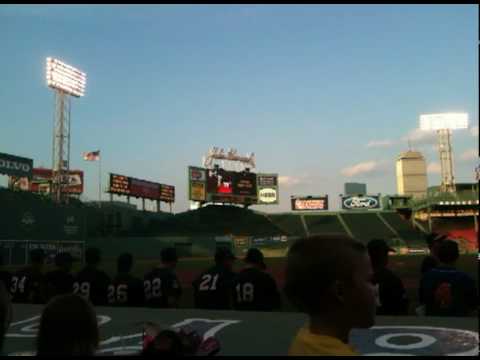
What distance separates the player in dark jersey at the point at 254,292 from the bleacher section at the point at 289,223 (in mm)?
43239

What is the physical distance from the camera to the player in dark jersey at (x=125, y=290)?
641 centimetres

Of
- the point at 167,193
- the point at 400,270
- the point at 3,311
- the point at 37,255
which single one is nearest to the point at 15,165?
the point at 167,193

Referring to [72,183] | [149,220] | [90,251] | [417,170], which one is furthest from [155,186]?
[417,170]

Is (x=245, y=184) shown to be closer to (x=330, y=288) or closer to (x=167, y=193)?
(x=167, y=193)

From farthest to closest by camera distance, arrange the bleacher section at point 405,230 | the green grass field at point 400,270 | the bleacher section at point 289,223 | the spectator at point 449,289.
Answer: the bleacher section at point 289,223, the bleacher section at point 405,230, the green grass field at point 400,270, the spectator at point 449,289

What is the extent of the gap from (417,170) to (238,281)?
128 metres

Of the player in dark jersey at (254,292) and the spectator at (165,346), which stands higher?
the spectator at (165,346)

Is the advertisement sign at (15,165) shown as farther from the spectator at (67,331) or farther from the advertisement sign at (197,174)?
the spectator at (67,331)

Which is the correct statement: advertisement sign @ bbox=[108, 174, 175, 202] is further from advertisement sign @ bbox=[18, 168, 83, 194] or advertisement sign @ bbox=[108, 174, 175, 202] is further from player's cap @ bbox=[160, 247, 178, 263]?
player's cap @ bbox=[160, 247, 178, 263]

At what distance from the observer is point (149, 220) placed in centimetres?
5109

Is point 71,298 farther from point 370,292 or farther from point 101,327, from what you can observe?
point 101,327

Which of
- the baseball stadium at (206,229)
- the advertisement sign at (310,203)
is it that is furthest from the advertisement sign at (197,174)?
the advertisement sign at (310,203)

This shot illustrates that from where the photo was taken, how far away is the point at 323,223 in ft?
173

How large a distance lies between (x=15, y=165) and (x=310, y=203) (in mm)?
30904
